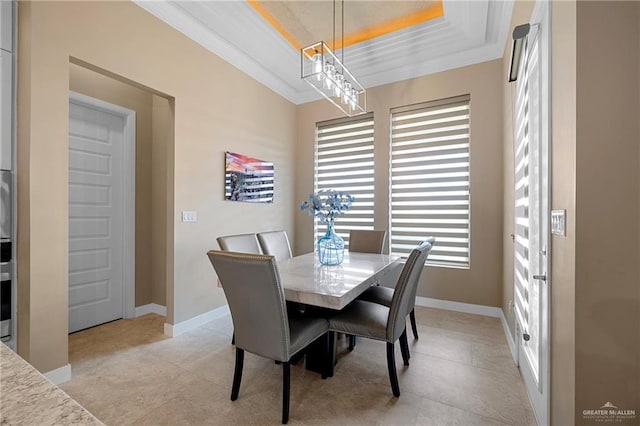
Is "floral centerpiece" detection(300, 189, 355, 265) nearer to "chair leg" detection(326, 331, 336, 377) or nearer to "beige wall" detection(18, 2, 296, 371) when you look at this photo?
"chair leg" detection(326, 331, 336, 377)

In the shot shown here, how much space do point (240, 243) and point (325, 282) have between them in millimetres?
1100

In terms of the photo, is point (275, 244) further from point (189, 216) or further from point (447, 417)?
point (447, 417)

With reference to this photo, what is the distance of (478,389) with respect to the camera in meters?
1.86

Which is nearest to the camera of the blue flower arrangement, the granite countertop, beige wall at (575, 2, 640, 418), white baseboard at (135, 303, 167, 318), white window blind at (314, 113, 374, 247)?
the granite countertop

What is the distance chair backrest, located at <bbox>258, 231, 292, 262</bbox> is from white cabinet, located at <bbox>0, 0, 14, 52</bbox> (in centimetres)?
215

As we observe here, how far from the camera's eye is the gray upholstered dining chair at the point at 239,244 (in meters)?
2.37

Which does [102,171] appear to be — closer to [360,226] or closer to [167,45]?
[167,45]

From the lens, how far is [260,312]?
5.18ft

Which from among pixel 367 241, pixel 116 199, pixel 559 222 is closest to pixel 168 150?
pixel 116 199

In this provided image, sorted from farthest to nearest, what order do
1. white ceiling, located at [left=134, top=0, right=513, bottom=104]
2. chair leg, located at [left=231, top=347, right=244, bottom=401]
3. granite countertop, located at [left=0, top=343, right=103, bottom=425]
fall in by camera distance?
white ceiling, located at [left=134, top=0, right=513, bottom=104] < chair leg, located at [left=231, top=347, right=244, bottom=401] < granite countertop, located at [left=0, top=343, right=103, bottom=425]

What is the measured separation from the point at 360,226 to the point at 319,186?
2.94ft

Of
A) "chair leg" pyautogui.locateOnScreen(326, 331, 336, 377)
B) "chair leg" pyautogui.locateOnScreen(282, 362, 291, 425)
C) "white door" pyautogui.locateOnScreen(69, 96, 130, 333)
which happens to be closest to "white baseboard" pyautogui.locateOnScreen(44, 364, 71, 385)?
"white door" pyautogui.locateOnScreen(69, 96, 130, 333)

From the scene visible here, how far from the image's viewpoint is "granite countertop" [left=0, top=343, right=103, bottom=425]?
0.42 m

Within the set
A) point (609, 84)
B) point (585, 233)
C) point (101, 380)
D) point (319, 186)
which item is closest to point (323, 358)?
point (101, 380)
